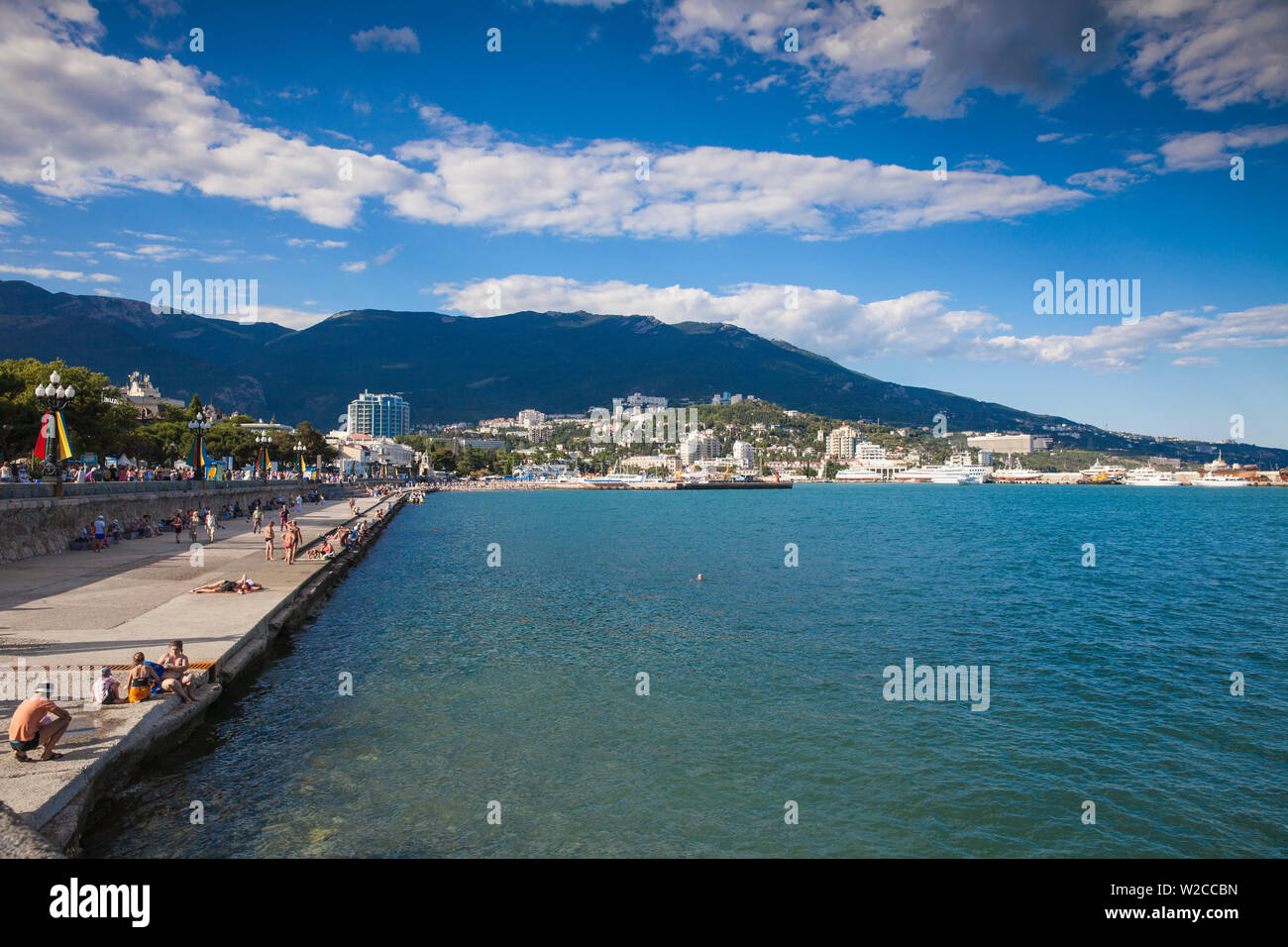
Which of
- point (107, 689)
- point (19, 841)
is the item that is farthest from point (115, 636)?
point (19, 841)

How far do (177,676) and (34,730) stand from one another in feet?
11.4

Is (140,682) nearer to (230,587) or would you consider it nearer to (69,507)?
(230,587)

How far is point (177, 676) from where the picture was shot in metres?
12.0

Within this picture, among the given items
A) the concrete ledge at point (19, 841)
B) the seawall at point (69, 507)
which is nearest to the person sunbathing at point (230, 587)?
the seawall at point (69, 507)

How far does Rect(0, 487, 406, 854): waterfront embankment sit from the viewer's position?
8.36 metres

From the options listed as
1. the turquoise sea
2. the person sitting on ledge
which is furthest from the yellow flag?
the person sitting on ledge

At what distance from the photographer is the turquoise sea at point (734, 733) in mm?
9719

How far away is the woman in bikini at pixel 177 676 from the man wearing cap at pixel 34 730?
2.81 m

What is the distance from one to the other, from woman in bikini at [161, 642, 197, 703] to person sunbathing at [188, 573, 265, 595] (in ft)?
26.0

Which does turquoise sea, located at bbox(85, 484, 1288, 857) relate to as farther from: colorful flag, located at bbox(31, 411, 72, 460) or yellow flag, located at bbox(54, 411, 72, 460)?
colorful flag, located at bbox(31, 411, 72, 460)

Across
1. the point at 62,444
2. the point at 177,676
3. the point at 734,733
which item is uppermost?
the point at 62,444

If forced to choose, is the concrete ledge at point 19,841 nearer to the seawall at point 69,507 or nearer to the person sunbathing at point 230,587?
the person sunbathing at point 230,587
